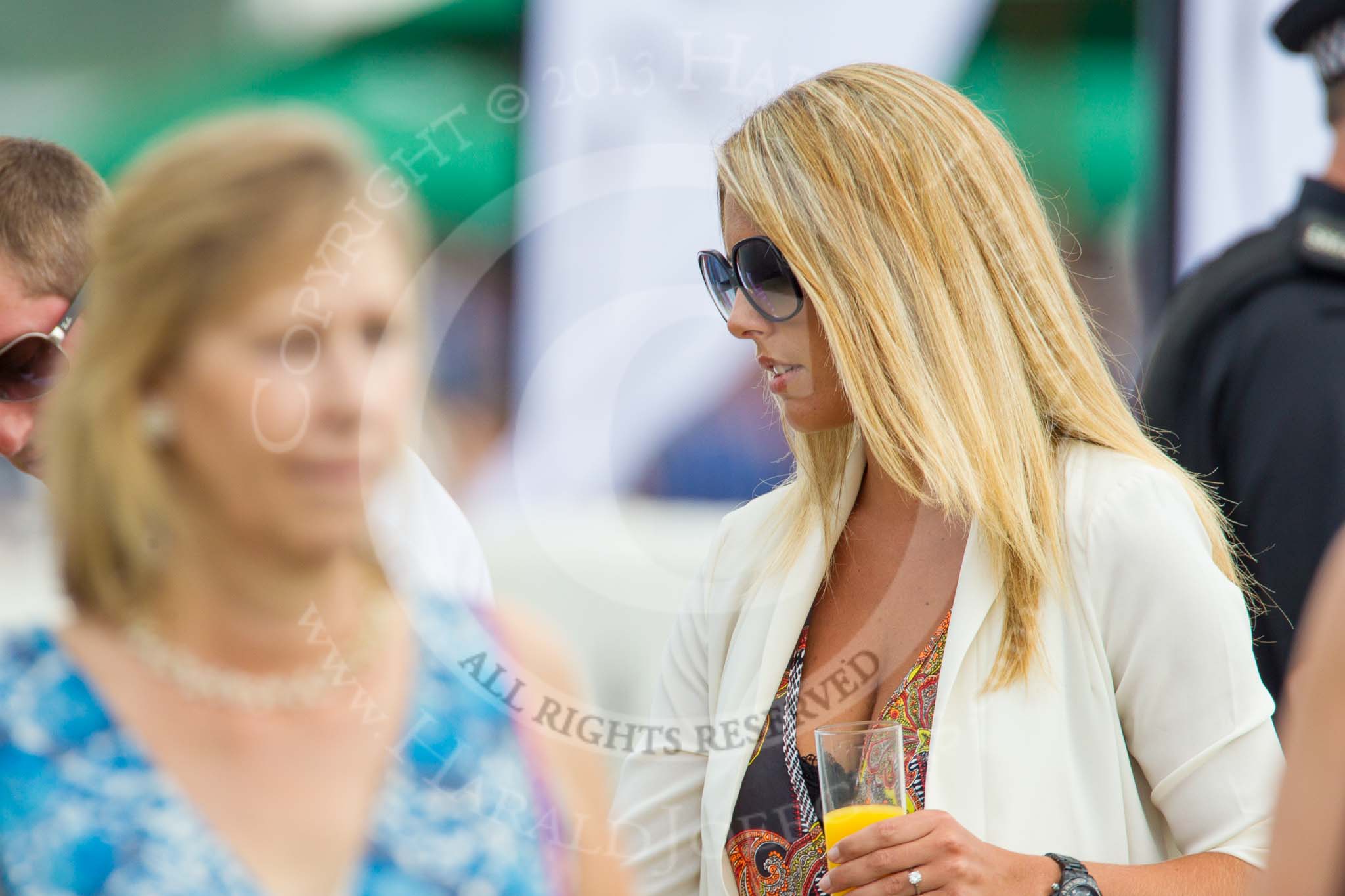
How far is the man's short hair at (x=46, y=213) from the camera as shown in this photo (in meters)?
1.26

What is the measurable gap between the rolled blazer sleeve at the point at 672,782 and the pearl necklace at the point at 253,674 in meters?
0.74

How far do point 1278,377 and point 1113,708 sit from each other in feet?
2.57

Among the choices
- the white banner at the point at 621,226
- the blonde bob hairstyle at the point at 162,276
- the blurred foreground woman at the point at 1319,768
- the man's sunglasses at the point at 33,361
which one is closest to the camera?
the blurred foreground woman at the point at 1319,768

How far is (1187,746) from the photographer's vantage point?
1.51 m

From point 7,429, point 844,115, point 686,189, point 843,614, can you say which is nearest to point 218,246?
point 7,429

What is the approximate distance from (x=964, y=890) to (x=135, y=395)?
0.94 meters

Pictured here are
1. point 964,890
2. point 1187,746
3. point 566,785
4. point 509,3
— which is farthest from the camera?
point 509,3

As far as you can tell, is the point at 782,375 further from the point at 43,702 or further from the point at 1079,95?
the point at 1079,95

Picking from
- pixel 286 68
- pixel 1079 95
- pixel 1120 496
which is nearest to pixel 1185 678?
pixel 1120 496

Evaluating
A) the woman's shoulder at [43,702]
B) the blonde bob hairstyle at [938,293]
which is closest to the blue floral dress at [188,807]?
the woman's shoulder at [43,702]

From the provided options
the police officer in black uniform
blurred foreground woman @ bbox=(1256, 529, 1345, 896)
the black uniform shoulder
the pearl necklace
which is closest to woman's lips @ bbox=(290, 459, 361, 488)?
the pearl necklace

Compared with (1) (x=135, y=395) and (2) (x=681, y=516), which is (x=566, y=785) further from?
(2) (x=681, y=516)

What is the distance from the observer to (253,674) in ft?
3.32

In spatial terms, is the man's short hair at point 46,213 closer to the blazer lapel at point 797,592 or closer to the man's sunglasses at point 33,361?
the man's sunglasses at point 33,361
